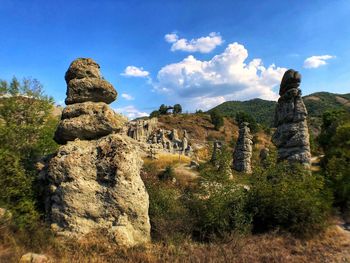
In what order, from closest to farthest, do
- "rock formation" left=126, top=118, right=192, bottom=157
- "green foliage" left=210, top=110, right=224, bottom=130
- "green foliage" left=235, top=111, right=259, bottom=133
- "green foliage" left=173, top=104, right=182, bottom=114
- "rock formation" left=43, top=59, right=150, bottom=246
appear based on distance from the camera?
"rock formation" left=43, top=59, right=150, bottom=246
"rock formation" left=126, top=118, right=192, bottom=157
"green foliage" left=235, top=111, right=259, bottom=133
"green foliage" left=210, top=110, right=224, bottom=130
"green foliage" left=173, top=104, right=182, bottom=114

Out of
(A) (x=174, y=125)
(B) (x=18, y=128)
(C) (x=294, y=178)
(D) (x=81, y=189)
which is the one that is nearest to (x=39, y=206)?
(D) (x=81, y=189)

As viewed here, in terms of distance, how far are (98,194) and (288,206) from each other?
6130 mm

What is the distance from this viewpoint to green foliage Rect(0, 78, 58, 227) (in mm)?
8094

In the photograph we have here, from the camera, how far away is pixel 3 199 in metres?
8.00

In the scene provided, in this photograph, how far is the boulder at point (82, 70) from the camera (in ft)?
33.8

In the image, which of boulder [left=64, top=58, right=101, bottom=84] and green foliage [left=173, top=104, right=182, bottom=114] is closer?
boulder [left=64, top=58, right=101, bottom=84]

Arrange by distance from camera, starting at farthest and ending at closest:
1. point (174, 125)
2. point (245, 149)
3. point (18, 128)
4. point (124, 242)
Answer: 1. point (174, 125)
2. point (245, 149)
3. point (18, 128)
4. point (124, 242)

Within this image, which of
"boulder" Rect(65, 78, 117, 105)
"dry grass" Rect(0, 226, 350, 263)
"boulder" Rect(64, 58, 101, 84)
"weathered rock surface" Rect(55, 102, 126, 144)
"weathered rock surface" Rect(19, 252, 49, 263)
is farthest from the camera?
"boulder" Rect(64, 58, 101, 84)

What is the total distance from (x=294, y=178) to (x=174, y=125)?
79.2m

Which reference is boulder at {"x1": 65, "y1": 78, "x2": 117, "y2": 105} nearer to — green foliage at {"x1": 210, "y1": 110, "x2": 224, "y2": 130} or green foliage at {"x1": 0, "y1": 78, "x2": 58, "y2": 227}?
green foliage at {"x1": 0, "y1": 78, "x2": 58, "y2": 227}

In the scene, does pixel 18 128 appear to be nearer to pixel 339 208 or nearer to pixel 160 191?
pixel 160 191

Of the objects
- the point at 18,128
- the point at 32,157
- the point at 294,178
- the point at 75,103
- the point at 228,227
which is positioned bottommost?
the point at 228,227

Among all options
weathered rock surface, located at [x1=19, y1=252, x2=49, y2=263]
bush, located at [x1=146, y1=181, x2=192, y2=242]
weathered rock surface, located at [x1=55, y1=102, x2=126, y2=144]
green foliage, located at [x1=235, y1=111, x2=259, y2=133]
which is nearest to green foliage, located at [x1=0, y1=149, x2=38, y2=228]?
weathered rock surface, located at [x1=19, y1=252, x2=49, y2=263]

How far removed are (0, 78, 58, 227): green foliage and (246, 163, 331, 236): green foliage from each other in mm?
6960
